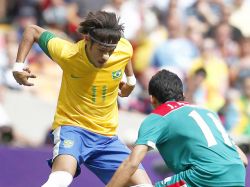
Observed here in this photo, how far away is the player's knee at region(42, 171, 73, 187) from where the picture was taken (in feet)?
22.1

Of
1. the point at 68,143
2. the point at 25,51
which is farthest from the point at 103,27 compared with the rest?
the point at 68,143

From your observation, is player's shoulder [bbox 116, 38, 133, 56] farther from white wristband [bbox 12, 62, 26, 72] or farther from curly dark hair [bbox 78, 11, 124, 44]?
Result: white wristband [bbox 12, 62, 26, 72]

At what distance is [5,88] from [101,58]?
505cm

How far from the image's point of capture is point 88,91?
717 centimetres

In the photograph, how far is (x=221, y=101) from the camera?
1193 cm

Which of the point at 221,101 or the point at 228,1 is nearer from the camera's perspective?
the point at 221,101

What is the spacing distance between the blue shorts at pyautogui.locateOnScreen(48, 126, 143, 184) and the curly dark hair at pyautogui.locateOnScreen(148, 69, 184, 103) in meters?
1.06

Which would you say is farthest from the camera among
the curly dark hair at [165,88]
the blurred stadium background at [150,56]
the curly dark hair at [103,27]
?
the blurred stadium background at [150,56]

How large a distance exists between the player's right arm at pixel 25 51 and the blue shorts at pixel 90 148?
521 millimetres

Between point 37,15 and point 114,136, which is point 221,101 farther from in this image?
point 114,136

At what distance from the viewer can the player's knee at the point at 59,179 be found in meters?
6.75

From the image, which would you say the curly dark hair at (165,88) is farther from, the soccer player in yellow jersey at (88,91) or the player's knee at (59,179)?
the player's knee at (59,179)

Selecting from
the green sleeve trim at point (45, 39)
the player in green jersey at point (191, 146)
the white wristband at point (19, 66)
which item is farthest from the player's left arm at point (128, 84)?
the player in green jersey at point (191, 146)

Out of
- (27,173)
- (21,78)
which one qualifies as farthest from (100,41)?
(27,173)
